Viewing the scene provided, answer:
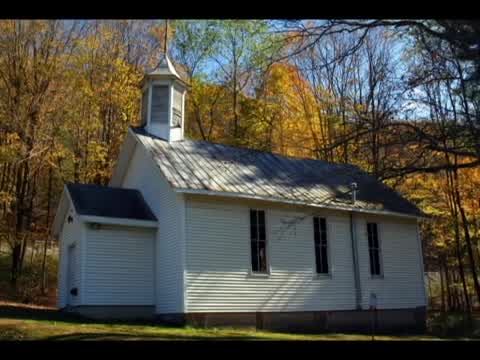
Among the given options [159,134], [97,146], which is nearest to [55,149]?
[97,146]

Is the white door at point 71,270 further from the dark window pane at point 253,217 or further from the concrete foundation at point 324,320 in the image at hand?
the dark window pane at point 253,217

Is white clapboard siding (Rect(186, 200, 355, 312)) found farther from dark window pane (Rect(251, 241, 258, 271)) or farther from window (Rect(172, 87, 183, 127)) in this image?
window (Rect(172, 87, 183, 127))

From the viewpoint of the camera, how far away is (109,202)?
51.1 feet

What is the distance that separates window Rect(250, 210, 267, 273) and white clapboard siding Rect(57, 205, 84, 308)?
4805 mm

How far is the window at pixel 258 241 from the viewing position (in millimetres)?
15328

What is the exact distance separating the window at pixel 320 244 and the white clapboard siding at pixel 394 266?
145cm

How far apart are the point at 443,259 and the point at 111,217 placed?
25306 millimetres

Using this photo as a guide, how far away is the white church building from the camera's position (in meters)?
14.2

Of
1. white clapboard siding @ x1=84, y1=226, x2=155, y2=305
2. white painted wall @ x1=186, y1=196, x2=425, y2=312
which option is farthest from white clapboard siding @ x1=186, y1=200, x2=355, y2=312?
white clapboard siding @ x1=84, y1=226, x2=155, y2=305

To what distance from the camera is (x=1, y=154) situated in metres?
21.2

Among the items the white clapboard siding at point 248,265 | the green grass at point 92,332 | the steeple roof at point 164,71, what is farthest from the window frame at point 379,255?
the steeple roof at point 164,71

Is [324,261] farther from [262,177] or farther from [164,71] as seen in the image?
[164,71]
